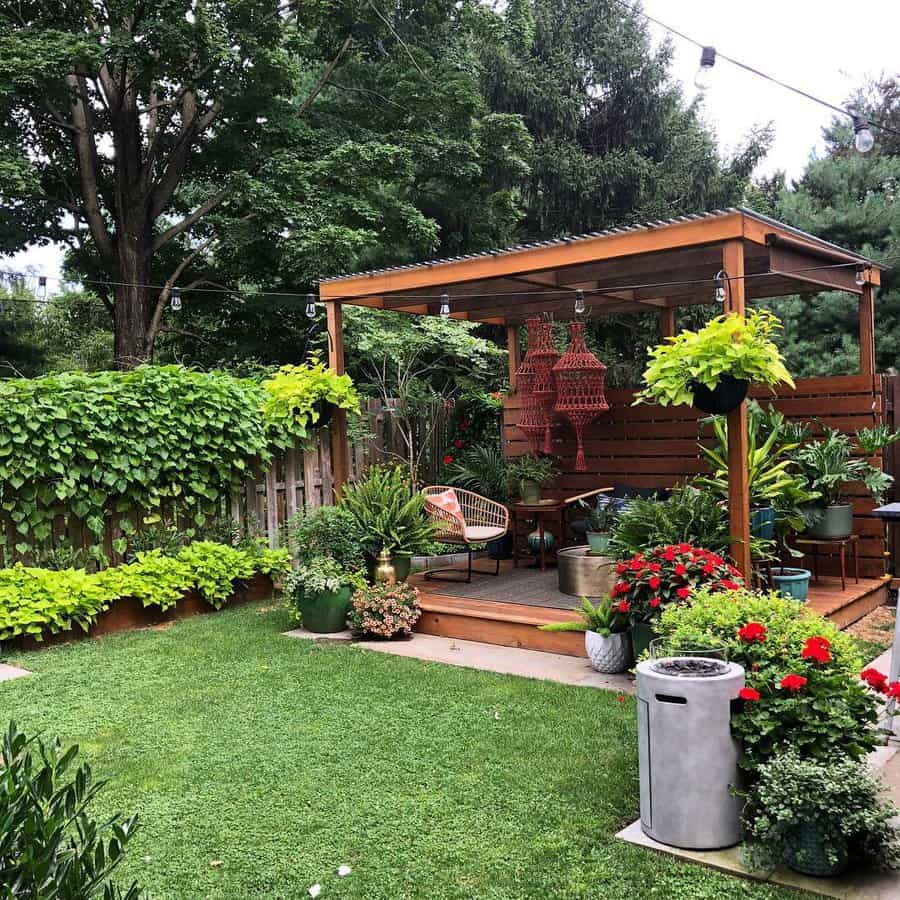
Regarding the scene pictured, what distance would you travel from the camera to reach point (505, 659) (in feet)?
17.7

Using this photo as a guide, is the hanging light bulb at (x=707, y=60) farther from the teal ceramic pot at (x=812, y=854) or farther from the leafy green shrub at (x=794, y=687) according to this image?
the teal ceramic pot at (x=812, y=854)

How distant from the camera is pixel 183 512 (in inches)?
279

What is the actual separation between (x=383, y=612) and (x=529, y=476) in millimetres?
2303

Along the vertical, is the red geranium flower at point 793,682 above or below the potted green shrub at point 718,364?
below

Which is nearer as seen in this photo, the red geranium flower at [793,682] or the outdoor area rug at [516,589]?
the red geranium flower at [793,682]

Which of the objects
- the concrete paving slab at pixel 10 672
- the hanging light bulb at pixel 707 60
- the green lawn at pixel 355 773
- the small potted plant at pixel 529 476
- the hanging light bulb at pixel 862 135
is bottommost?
the green lawn at pixel 355 773

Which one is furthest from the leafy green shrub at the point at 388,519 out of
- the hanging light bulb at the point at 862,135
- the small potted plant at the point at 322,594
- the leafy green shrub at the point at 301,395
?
the hanging light bulb at the point at 862,135

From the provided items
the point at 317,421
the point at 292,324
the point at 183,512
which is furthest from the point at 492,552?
the point at 292,324

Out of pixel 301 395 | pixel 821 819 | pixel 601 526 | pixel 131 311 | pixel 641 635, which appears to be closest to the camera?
pixel 821 819

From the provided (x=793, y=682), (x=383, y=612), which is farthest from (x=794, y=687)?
(x=383, y=612)

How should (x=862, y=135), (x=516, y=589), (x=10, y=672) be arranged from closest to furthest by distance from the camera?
(x=862, y=135) < (x=10, y=672) < (x=516, y=589)

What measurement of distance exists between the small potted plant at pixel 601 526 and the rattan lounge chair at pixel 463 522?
2.69 ft

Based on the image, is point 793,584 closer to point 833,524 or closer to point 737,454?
point 833,524

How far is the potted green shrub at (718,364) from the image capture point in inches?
179
